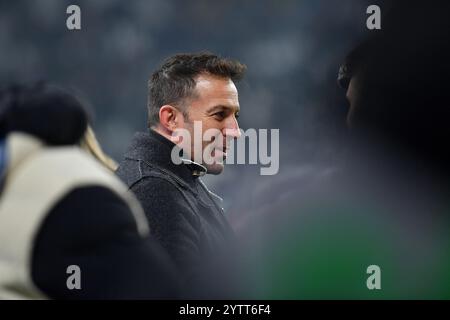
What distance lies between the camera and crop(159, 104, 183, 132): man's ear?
70.6 inches

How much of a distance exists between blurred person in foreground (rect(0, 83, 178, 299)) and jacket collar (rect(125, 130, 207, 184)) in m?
0.67

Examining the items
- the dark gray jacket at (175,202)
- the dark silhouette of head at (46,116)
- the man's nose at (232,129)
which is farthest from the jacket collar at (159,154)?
the dark silhouette of head at (46,116)

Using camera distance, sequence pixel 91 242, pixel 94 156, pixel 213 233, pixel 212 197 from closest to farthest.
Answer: pixel 91 242 → pixel 94 156 → pixel 213 233 → pixel 212 197

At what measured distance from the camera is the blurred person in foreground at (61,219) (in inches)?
37.2

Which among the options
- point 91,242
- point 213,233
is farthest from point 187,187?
point 91,242

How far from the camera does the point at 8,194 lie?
978 mm

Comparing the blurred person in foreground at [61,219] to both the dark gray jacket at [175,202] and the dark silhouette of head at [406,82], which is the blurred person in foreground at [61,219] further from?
the dark silhouette of head at [406,82]

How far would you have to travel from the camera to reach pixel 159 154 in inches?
66.8

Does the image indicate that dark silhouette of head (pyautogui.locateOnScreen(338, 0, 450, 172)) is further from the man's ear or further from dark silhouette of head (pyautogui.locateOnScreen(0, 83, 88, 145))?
dark silhouette of head (pyautogui.locateOnScreen(0, 83, 88, 145))

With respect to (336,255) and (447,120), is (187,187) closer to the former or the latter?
(336,255)

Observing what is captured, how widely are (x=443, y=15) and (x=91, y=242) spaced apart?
133cm

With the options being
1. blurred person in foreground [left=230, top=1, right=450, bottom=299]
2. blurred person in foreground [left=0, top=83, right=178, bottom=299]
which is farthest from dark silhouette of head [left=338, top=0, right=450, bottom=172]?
blurred person in foreground [left=0, top=83, right=178, bottom=299]
